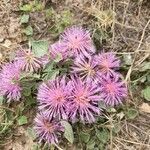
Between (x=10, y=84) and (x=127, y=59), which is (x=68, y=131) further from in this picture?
(x=127, y=59)

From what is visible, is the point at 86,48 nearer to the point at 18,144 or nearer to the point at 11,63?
the point at 11,63

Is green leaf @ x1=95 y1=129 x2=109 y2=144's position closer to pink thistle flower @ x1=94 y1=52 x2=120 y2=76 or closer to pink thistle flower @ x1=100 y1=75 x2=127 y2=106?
pink thistle flower @ x1=100 y1=75 x2=127 y2=106

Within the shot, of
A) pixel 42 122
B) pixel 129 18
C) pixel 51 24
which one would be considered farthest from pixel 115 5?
pixel 42 122

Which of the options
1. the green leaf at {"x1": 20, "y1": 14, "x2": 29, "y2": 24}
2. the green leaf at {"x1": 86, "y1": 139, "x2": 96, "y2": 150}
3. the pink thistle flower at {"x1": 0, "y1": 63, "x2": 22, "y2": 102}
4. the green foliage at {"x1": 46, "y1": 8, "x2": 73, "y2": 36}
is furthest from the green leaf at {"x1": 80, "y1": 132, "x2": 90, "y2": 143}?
the green leaf at {"x1": 20, "y1": 14, "x2": 29, "y2": 24}

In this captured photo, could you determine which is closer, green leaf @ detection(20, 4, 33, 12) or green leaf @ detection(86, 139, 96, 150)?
green leaf @ detection(86, 139, 96, 150)

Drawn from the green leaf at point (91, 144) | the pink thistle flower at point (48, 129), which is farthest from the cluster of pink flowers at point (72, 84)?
the green leaf at point (91, 144)

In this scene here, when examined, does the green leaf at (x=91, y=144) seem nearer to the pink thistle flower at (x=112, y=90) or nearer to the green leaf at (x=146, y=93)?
Result: the pink thistle flower at (x=112, y=90)

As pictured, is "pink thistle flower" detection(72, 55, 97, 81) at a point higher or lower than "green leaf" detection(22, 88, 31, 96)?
higher
